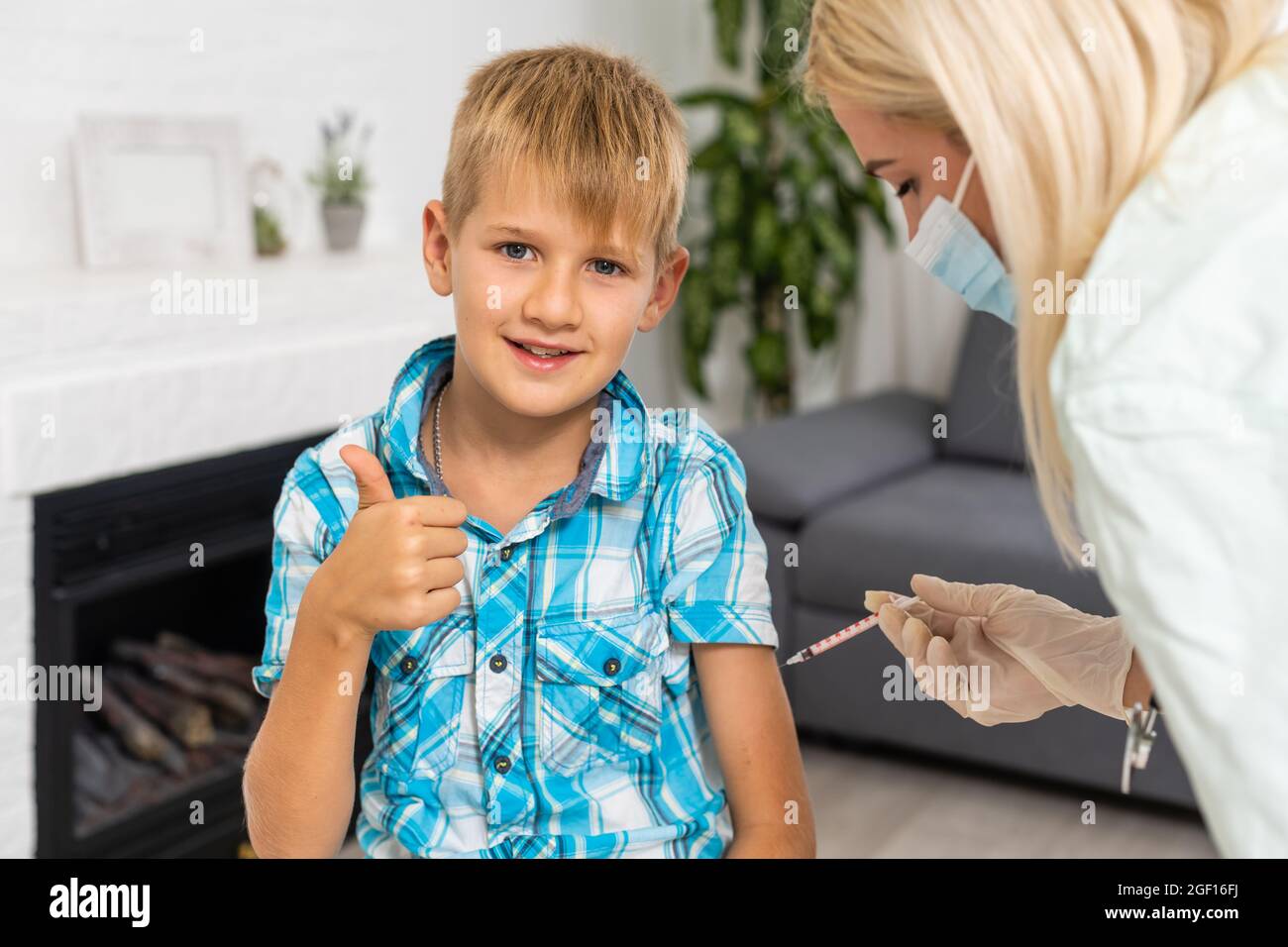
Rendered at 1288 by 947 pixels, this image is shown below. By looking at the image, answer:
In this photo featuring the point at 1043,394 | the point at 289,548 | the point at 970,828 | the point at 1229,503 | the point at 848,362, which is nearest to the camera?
the point at 1229,503

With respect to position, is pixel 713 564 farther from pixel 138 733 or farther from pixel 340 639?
pixel 138 733

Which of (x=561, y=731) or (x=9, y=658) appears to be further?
(x=9, y=658)

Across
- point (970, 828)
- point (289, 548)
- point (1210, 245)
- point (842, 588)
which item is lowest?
point (970, 828)

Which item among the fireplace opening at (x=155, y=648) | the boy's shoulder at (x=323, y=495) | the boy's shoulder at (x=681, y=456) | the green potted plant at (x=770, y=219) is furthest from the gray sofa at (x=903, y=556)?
the boy's shoulder at (x=323, y=495)

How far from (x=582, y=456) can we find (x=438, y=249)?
7.9 inches

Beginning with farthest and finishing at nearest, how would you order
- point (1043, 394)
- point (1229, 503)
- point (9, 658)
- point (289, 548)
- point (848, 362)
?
1. point (848, 362)
2. point (9, 658)
3. point (289, 548)
4. point (1043, 394)
5. point (1229, 503)

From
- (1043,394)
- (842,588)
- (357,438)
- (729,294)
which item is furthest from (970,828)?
(1043,394)

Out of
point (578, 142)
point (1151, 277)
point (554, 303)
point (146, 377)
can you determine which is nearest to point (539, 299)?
point (554, 303)

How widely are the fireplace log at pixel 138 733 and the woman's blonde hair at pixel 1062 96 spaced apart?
6.29 feet

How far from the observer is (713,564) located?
3.69ft

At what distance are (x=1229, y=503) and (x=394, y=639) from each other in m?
0.65

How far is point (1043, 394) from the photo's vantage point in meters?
0.77
